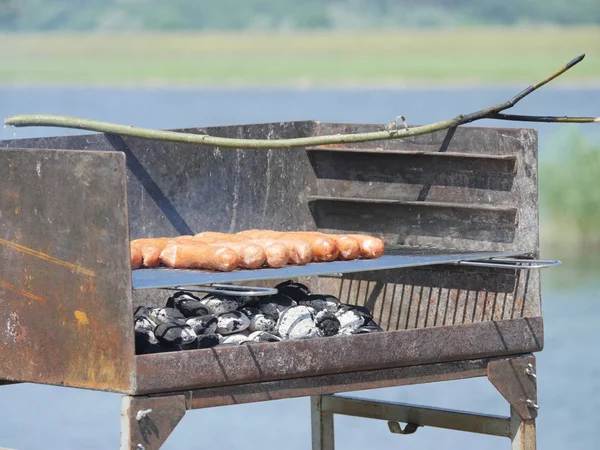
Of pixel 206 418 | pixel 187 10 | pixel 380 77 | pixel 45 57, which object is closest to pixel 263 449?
pixel 206 418

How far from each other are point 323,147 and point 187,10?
86.7m

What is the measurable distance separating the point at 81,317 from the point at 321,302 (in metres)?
1.57

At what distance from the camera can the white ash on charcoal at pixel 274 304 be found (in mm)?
6676

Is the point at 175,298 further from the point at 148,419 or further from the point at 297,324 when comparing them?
the point at 148,419

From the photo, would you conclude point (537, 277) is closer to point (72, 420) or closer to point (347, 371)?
point (347, 371)

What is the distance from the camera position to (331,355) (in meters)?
5.96

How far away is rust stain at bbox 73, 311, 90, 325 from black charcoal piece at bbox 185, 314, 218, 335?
2.54 ft

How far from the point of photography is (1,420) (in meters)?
16.3

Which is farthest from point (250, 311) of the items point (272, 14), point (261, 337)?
point (272, 14)

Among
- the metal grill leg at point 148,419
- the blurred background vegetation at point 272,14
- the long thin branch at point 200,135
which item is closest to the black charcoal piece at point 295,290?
the long thin branch at point 200,135

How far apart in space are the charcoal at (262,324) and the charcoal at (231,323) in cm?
5

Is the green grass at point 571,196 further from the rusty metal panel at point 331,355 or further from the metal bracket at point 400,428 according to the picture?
the rusty metal panel at point 331,355

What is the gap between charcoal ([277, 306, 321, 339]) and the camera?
20.9 feet

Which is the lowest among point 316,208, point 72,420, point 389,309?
point 72,420
